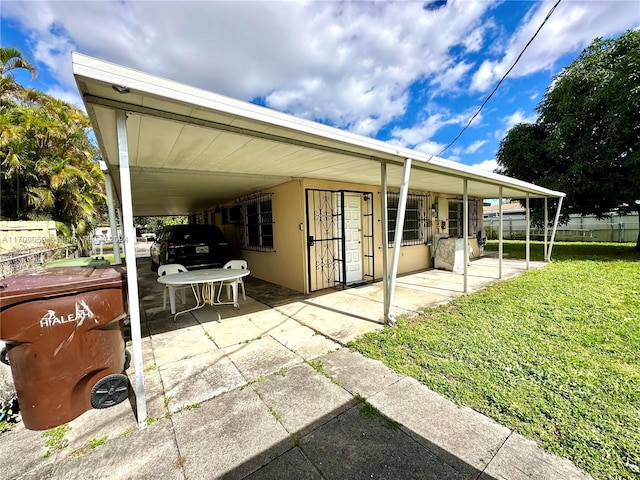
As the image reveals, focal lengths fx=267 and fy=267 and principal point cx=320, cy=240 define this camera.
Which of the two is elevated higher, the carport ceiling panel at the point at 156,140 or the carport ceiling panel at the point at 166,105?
the carport ceiling panel at the point at 156,140

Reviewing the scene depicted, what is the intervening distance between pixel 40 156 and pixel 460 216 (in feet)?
50.6

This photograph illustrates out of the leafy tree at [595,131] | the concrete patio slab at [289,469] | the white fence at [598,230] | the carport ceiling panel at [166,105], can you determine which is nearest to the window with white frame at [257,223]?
the carport ceiling panel at [166,105]

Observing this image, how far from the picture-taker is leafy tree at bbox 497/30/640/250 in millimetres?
8883

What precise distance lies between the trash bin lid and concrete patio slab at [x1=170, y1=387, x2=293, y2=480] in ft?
4.00

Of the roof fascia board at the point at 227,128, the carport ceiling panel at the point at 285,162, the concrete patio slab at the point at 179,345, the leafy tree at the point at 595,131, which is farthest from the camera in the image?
the leafy tree at the point at 595,131

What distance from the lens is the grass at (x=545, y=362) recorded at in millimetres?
1788

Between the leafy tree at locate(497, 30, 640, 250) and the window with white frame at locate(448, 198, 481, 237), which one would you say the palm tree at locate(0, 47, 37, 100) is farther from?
the leafy tree at locate(497, 30, 640, 250)

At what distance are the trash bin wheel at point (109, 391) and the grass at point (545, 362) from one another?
2.31 m

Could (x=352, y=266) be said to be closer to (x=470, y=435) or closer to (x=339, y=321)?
(x=339, y=321)

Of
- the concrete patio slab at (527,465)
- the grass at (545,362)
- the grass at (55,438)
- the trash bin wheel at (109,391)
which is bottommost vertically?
the grass at (55,438)

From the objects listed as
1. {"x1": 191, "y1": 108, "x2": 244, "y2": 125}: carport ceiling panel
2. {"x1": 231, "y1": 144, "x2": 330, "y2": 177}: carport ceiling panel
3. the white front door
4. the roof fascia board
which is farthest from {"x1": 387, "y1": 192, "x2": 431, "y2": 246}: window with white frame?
{"x1": 191, "y1": 108, "x2": 244, "y2": 125}: carport ceiling panel

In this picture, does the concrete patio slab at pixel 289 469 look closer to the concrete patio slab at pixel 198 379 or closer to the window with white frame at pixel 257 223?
the concrete patio slab at pixel 198 379

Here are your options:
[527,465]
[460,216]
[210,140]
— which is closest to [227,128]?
[210,140]

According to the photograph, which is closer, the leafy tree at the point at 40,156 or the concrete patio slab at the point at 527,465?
the concrete patio slab at the point at 527,465
